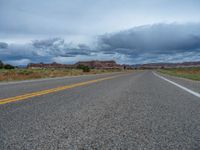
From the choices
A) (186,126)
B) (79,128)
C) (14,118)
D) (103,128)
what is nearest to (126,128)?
(103,128)

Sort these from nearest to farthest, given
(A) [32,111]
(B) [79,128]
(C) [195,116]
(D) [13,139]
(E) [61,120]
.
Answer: (D) [13,139], (B) [79,128], (E) [61,120], (C) [195,116], (A) [32,111]

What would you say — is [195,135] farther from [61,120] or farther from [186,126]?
[61,120]

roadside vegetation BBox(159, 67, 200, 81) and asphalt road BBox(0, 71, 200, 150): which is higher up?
asphalt road BBox(0, 71, 200, 150)

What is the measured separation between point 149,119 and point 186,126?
2.43 ft

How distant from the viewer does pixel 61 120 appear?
4.37m

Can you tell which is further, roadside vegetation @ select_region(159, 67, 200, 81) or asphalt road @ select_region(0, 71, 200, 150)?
roadside vegetation @ select_region(159, 67, 200, 81)

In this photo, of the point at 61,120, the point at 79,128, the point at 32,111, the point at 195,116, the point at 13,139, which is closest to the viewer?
the point at 13,139

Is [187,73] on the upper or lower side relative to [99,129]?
lower

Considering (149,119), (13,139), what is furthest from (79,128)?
(149,119)

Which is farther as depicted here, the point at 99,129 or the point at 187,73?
the point at 187,73

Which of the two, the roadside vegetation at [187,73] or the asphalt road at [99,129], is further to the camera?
the roadside vegetation at [187,73]

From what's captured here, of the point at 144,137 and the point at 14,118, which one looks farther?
the point at 14,118

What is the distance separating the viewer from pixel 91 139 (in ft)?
10.6

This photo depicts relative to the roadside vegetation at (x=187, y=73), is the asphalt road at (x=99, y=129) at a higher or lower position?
higher
